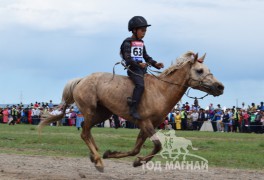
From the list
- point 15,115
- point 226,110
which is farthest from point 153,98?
point 15,115

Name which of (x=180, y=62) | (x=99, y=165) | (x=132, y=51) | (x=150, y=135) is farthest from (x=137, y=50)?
(x=99, y=165)

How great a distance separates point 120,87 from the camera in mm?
13336

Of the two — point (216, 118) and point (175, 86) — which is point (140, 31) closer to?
point (175, 86)

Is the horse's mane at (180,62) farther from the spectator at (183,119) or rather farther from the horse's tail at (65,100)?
the spectator at (183,119)

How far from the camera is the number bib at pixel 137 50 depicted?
13305 mm

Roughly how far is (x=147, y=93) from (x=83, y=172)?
256cm

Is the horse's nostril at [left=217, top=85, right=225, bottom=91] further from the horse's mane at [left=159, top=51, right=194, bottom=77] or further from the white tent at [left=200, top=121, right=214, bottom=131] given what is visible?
the white tent at [left=200, top=121, right=214, bottom=131]

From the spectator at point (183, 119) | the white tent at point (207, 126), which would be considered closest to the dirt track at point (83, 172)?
the spectator at point (183, 119)

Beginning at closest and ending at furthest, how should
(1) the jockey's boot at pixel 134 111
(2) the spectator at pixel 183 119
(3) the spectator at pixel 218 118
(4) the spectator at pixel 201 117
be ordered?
(1) the jockey's boot at pixel 134 111, (3) the spectator at pixel 218 118, (4) the spectator at pixel 201 117, (2) the spectator at pixel 183 119

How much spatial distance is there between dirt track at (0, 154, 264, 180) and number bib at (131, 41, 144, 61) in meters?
2.58

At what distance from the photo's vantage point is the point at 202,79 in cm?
1302

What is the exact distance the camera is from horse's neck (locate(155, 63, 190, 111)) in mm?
13087

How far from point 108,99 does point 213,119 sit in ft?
98.1

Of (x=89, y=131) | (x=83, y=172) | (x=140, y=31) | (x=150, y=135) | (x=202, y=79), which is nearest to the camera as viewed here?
(x=150, y=135)
